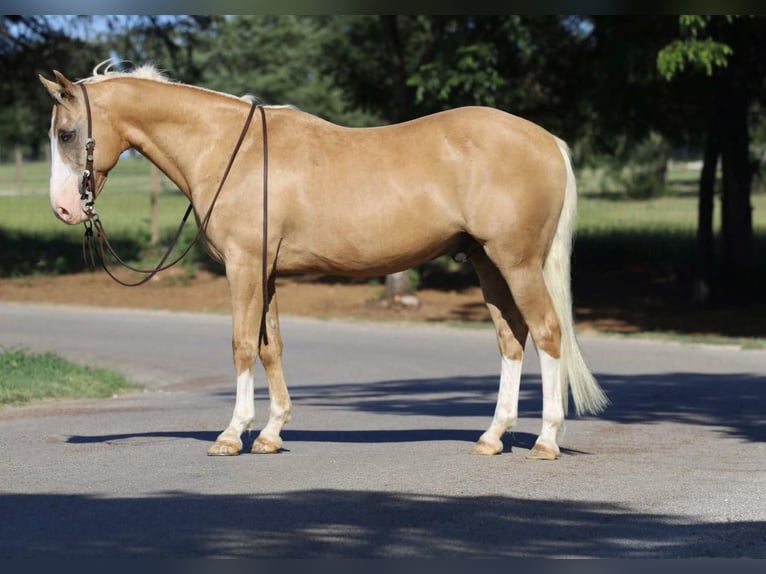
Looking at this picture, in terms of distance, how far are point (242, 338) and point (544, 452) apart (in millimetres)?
2267

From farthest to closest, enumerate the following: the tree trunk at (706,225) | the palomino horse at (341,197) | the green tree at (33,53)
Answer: the green tree at (33,53)
the tree trunk at (706,225)
the palomino horse at (341,197)

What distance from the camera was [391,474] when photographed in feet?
27.0

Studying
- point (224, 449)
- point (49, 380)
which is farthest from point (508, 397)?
point (49, 380)

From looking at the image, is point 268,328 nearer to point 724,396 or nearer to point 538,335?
point 538,335

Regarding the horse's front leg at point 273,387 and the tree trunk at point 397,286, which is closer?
the horse's front leg at point 273,387

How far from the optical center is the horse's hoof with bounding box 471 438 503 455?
29.9ft

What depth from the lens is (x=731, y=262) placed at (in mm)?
25984

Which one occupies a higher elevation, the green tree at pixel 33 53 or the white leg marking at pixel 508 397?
the green tree at pixel 33 53

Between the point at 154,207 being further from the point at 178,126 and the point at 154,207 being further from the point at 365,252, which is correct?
the point at 365,252

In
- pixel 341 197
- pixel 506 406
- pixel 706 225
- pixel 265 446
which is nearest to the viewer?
pixel 341 197

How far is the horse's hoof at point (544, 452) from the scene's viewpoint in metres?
8.94

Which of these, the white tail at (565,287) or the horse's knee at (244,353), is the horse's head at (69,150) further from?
the white tail at (565,287)

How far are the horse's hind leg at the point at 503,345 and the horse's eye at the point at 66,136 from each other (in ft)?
9.86

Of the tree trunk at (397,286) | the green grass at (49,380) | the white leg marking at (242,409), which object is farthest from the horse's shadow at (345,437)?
the tree trunk at (397,286)
